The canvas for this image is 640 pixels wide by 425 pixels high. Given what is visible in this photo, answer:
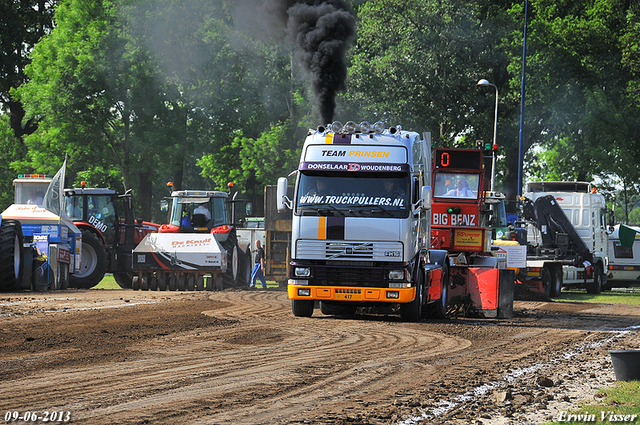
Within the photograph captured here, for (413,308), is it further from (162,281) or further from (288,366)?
(162,281)

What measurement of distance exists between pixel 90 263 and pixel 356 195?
13.3 metres

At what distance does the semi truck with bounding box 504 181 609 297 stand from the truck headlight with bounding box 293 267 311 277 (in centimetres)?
1509

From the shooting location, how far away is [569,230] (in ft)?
95.2

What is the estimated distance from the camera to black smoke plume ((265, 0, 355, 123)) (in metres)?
21.5

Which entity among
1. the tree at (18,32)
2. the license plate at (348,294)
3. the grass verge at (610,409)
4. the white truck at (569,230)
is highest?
the tree at (18,32)

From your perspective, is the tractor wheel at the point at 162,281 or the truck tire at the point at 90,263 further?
the truck tire at the point at 90,263

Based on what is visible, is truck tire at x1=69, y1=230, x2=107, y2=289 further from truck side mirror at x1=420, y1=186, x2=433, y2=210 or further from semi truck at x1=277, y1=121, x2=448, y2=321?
truck side mirror at x1=420, y1=186, x2=433, y2=210

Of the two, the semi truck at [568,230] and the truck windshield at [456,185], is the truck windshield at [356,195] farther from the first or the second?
the semi truck at [568,230]

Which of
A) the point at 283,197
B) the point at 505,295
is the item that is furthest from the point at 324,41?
the point at 505,295

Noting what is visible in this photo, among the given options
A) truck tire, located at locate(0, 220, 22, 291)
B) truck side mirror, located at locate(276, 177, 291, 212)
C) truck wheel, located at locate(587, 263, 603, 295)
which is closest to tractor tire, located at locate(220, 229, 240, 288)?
truck tire, located at locate(0, 220, 22, 291)

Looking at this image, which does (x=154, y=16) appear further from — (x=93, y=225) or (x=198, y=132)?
(x=93, y=225)

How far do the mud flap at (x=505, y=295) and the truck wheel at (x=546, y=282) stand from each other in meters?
9.34

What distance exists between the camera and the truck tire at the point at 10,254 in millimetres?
19297

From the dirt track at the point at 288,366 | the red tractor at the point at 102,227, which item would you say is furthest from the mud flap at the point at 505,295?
the red tractor at the point at 102,227
